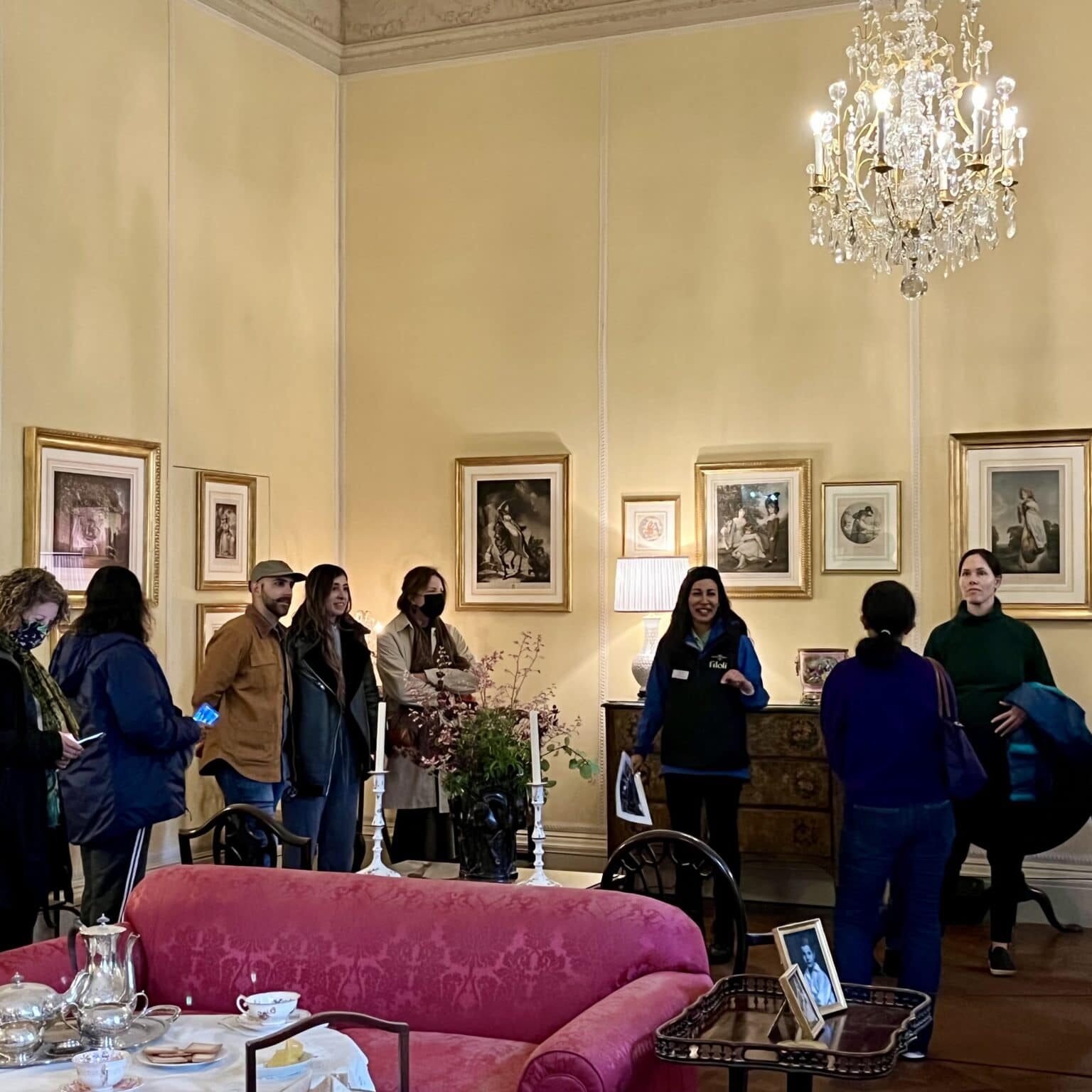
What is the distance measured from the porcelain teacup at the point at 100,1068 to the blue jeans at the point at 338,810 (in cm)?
Answer: 351

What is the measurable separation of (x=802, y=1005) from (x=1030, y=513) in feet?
15.6

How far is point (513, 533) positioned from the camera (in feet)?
27.2

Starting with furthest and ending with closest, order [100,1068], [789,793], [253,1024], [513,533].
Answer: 1. [513,533]
2. [789,793]
3. [253,1024]
4. [100,1068]

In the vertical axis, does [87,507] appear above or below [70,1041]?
above

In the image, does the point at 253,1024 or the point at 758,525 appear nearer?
the point at 253,1024

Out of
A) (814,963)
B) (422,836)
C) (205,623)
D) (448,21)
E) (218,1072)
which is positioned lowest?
(422,836)

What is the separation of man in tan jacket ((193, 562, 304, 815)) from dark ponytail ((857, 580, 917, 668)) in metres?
2.64

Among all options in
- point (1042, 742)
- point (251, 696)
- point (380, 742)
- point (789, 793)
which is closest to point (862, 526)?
point (789, 793)

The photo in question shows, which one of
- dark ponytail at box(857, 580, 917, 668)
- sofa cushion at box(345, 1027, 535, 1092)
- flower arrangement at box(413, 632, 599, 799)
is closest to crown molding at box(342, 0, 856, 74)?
dark ponytail at box(857, 580, 917, 668)

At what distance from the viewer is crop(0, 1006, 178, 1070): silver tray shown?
10.0 feet

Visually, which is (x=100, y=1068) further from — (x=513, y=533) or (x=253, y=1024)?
(x=513, y=533)

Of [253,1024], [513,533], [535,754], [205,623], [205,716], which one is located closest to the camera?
[253,1024]

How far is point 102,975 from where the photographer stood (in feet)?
10.2

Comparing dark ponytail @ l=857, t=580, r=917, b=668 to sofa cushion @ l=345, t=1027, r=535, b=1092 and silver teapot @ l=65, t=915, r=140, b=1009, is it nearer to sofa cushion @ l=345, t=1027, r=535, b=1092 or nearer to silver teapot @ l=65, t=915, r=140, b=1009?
sofa cushion @ l=345, t=1027, r=535, b=1092
